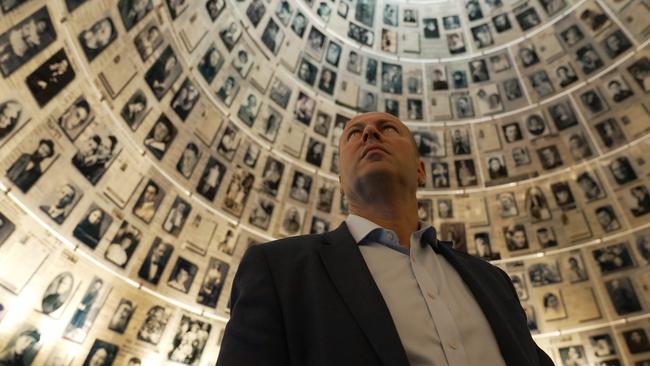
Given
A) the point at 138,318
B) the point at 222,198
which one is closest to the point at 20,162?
the point at 138,318

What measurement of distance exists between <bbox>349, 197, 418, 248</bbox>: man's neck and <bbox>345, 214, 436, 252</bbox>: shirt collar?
97 mm

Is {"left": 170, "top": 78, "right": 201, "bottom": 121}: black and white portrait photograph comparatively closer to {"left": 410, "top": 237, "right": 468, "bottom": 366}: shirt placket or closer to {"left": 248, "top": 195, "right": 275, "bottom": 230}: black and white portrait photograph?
{"left": 248, "top": 195, "right": 275, "bottom": 230}: black and white portrait photograph

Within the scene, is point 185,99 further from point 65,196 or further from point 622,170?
point 622,170

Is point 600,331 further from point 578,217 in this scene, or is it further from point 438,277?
point 438,277

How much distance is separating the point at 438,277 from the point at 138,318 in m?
10.1

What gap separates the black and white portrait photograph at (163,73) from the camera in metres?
11.9

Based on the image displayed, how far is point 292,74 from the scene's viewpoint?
16562 millimetres

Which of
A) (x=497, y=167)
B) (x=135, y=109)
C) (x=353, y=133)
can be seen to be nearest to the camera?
(x=353, y=133)

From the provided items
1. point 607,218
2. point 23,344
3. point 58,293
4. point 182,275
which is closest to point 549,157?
point 607,218

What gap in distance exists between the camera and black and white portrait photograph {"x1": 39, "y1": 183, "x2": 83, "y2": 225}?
9.25 m

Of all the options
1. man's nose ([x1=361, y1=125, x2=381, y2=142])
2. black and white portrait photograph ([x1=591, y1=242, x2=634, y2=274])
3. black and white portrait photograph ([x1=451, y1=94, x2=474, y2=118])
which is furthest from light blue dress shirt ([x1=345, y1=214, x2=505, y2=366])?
black and white portrait photograph ([x1=451, y1=94, x2=474, y2=118])

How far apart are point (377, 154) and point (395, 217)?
1.57ft

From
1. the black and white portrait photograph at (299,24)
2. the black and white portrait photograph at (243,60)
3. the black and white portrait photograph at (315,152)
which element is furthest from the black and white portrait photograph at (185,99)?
the black and white portrait photograph at (299,24)

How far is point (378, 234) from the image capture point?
3.13 meters
